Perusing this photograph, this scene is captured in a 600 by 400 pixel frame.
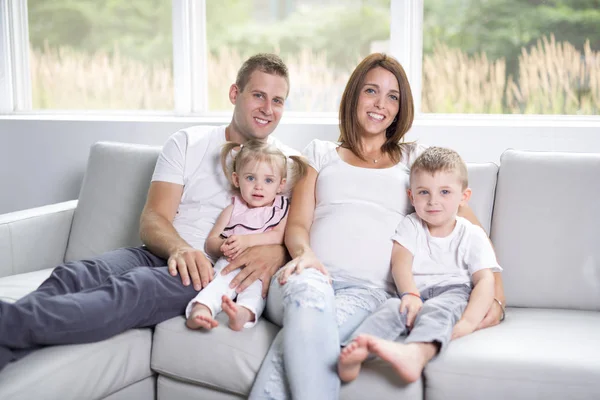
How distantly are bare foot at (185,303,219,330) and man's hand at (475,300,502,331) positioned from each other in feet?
Answer: 2.49

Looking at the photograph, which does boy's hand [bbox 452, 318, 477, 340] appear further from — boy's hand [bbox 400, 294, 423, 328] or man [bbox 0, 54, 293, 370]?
man [bbox 0, 54, 293, 370]

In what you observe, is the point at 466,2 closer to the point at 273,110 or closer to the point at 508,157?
the point at 508,157

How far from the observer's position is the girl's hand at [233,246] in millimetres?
2092

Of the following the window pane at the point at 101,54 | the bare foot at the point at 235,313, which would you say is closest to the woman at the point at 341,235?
the bare foot at the point at 235,313

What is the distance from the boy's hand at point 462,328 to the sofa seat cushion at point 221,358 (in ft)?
0.68

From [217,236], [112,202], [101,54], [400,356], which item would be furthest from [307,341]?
[101,54]

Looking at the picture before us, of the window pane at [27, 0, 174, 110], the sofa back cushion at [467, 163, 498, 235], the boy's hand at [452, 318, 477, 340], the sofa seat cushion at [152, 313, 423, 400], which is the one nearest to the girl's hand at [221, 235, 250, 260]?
the sofa seat cushion at [152, 313, 423, 400]

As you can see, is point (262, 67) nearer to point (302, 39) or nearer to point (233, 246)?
point (233, 246)

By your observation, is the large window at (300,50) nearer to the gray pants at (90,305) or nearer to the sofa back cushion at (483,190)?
the sofa back cushion at (483,190)

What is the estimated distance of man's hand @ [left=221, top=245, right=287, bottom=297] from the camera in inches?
80.3

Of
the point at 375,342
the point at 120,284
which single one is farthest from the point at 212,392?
the point at 375,342

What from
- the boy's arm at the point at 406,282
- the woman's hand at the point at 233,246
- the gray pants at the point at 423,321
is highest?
the woman's hand at the point at 233,246

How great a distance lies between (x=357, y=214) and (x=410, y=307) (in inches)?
16.1

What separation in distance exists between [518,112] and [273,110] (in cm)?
129
